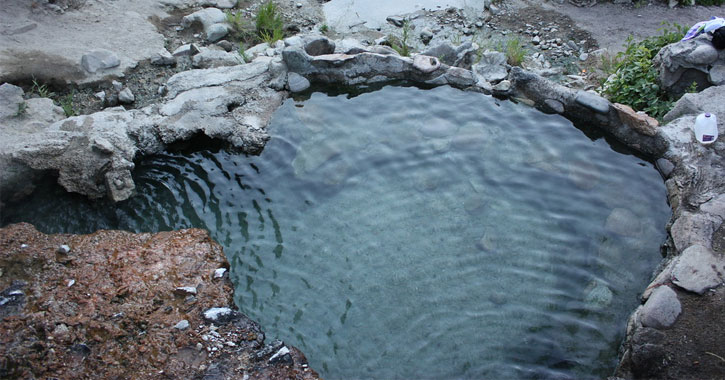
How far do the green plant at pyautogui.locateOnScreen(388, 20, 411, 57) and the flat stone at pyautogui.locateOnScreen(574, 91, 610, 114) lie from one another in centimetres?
254

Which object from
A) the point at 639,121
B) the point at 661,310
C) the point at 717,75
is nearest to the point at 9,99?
the point at 661,310

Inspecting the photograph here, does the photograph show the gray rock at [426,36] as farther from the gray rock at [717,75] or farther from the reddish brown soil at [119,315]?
the reddish brown soil at [119,315]

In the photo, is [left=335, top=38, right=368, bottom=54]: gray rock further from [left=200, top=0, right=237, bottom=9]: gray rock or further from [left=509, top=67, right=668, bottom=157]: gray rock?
[left=200, top=0, right=237, bottom=9]: gray rock

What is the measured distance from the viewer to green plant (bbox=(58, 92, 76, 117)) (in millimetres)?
6195

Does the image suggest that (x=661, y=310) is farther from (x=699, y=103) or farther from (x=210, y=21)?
(x=210, y=21)

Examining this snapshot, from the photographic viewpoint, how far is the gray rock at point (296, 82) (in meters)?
6.73

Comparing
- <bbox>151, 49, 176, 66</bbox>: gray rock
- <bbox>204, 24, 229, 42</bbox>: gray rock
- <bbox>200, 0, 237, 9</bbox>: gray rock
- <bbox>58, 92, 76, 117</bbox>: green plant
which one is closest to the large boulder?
<bbox>204, 24, 229, 42</bbox>: gray rock

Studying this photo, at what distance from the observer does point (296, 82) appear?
675 centimetres

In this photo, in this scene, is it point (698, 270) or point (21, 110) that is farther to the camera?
point (21, 110)

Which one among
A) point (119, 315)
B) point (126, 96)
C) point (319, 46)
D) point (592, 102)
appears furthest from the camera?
point (319, 46)

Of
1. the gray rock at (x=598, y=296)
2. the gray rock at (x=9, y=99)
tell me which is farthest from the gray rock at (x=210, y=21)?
the gray rock at (x=598, y=296)

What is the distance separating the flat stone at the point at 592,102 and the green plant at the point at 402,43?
2539 mm

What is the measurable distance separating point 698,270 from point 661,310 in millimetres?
559

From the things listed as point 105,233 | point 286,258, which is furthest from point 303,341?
point 105,233
